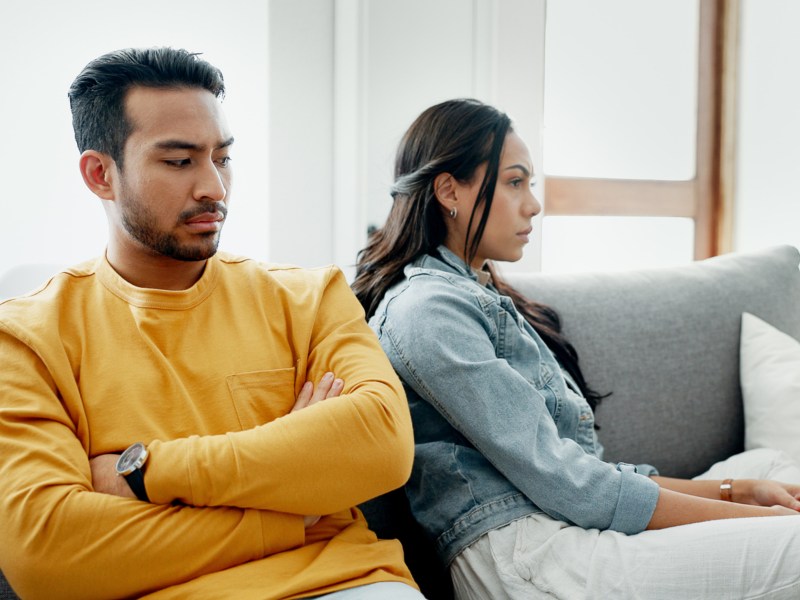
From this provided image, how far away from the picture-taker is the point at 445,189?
1.48 m

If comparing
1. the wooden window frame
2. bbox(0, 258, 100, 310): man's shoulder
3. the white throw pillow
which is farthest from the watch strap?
the wooden window frame

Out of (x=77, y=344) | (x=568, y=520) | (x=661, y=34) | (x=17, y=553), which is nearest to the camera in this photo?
(x=17, y=553)

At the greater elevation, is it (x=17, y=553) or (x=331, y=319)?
(x=331, y=319)

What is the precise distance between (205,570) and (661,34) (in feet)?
9.73

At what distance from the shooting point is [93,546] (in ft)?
3.02

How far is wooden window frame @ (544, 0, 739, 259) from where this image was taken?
125 inches

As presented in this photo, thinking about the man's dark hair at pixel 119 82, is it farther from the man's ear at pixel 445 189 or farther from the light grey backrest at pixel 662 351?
the light grey backrest at pixel 662 351

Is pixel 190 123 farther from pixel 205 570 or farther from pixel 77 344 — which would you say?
pixel 205 570

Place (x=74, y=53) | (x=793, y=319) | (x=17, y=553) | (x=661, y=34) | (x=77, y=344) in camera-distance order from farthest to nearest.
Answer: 1. (x=661, y=34)
2. (x=74, y=53)
3. (x=793, y=319)
4. (x=77, y=344)
5. (x=17, y=553)

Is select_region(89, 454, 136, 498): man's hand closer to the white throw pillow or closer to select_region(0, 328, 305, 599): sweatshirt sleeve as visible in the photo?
select_region(0, 328, 305, 599): sweatshirt sleeve

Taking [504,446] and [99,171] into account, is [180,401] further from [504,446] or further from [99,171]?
[504,446]

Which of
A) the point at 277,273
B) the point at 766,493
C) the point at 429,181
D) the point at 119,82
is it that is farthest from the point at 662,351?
the point at 119,82

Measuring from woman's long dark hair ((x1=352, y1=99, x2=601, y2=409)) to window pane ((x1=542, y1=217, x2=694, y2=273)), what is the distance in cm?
166

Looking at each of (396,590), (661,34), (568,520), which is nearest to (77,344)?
(396,590)
